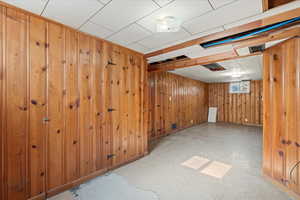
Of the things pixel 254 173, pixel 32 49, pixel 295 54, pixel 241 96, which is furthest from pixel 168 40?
pixel 241 96

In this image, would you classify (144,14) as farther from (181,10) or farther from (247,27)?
(247,27)

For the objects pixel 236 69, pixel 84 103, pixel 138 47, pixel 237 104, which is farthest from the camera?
pixel 237 104

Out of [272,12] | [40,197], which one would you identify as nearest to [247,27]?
[272,12]

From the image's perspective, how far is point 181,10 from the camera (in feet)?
5.00

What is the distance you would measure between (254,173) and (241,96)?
5711 mm

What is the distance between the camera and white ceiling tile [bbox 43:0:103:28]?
1.44 m

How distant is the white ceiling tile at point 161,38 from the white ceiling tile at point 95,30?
60cm

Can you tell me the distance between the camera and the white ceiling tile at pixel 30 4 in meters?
1.44

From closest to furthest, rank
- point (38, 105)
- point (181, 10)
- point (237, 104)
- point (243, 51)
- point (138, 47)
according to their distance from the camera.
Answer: point (181, 10), point (38, 105), point (243, 51), point (138, 47), point (237, 104)

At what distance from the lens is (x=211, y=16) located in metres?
1.62

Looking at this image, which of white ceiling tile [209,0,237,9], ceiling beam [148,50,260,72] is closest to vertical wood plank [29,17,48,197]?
white ceiling tile [209,0,237,9]

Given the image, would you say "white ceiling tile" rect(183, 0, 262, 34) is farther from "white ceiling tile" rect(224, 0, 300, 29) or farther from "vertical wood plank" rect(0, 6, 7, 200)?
"vertical wood plank" rect(0, 6, 7, 200)

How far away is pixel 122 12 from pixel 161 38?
836mm

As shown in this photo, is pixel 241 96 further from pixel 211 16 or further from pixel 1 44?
pixel 1 44
